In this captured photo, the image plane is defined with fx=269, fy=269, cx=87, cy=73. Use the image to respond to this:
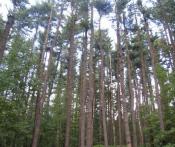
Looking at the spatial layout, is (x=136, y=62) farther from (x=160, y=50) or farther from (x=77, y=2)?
(x=77, y=2)

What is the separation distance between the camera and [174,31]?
24.1 m

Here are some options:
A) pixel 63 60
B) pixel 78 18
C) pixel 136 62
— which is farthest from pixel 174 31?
pixel 63 60

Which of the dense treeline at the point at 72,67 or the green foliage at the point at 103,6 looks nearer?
the dense treeline at the point at 72,67

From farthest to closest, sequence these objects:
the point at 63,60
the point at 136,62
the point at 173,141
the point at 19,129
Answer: the point at 63,60 → the point at 136,62 → the point at 19,129 → the point at 173,141

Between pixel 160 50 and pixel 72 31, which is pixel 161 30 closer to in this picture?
pixel 160 50

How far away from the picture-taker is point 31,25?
24859 millimetres

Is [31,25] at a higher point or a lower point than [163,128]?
higher

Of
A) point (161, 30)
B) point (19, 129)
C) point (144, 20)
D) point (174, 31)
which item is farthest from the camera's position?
point (161, 30)

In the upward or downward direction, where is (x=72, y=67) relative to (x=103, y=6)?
downward

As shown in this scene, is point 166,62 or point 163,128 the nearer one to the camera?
point 163,128

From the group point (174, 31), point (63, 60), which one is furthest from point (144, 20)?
point (63, 60)

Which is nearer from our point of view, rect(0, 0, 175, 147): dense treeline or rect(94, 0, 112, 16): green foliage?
rect(0, 0, 175, 147): dense treeline

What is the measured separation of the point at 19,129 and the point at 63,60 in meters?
13.6

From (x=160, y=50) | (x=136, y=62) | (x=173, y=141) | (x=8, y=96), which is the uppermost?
(x=160, y=50)
